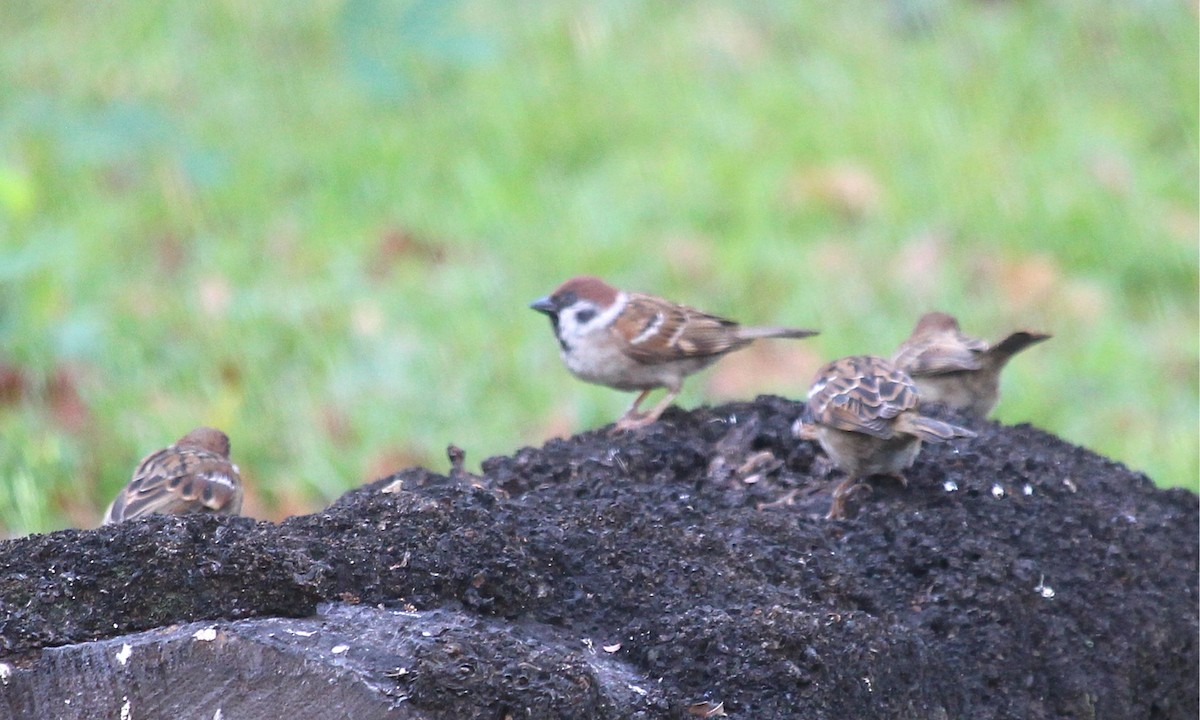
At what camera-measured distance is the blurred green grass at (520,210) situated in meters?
6.59

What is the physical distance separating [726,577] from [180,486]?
207 centimetres

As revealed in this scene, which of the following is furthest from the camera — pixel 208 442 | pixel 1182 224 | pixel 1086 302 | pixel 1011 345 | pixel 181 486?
pixel 1182 224

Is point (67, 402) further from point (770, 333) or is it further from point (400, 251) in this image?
point (770, 333)

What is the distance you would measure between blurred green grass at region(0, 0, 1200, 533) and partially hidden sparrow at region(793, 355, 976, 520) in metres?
2.40

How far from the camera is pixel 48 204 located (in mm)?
8336

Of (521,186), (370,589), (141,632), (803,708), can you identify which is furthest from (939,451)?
(521,186)

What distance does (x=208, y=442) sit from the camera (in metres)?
4.88

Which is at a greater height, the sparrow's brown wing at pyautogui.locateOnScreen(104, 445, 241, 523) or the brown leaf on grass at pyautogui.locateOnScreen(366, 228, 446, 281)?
the brown leaf on grass at pyautogui.locateOnScreen(366, 228, 446, 281)

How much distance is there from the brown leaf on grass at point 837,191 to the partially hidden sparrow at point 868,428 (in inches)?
173

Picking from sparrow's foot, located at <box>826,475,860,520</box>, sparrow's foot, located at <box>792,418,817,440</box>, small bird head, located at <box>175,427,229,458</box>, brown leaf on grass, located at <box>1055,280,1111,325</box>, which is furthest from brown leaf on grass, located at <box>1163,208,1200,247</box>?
small bird head, located at <box>175,427,229,458</box>

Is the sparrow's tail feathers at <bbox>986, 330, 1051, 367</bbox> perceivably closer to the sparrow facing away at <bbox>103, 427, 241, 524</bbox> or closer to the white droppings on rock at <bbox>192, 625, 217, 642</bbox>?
the sparrow facing away at <bbox>103, 427, 241, 524</bbox>

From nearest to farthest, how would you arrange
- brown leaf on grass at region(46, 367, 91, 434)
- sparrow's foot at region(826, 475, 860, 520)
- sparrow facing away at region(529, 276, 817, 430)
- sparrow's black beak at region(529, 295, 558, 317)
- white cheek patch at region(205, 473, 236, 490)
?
sparrow's foot at region(826, 475, 860, 520)
white cheek patch at region(205, 473, 236, 490)
sparrow facing away at region(529, 276, 817, 430)
sparrow's black beak at region(529, 295, 558, 317)
brown leaf on grass at region(46, 367, 91, 434)

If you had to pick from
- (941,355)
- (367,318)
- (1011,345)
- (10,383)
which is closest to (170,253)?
(367,318)

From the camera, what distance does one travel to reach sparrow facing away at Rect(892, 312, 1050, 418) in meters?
5.31
